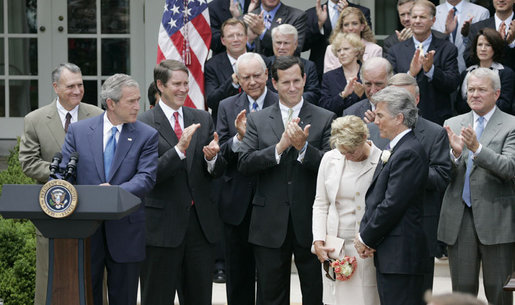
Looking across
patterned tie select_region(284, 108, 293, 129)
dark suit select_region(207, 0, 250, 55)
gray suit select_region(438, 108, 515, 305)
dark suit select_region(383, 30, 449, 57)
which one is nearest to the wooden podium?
patterned tie select_region(284, 108, 293, 129)

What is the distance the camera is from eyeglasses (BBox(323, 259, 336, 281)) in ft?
20.7

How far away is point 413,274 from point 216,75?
3619mm

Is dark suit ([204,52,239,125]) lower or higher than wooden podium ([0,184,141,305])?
higher

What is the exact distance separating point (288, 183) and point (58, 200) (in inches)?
78.3

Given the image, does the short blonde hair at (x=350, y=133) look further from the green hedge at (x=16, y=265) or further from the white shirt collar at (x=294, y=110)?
the green hedge at (x=16, y=265)

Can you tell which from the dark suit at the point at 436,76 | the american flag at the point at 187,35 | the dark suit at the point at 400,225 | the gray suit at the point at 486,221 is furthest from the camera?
the american flag at the point at 187,35

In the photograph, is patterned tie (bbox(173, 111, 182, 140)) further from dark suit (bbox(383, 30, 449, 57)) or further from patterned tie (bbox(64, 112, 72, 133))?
dark suit (bbox(383, 30, 449, 57))

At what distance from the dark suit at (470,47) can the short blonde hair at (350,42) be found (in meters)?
1.11

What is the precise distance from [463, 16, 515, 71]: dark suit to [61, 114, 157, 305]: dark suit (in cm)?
403

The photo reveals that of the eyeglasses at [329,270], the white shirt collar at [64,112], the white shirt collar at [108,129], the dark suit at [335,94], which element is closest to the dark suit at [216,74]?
the dark suit at [335,94]

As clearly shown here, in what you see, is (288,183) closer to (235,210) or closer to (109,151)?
(235,210)

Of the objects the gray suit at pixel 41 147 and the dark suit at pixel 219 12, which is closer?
the gray suit at pixel 41 147

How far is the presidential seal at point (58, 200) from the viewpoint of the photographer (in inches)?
218

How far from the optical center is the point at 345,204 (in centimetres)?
636
